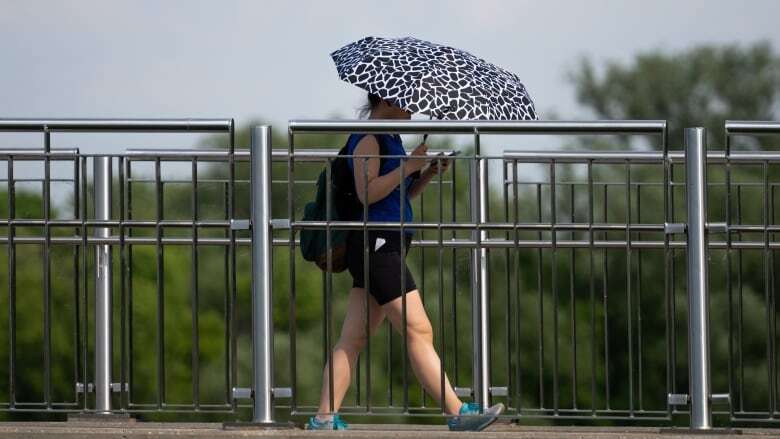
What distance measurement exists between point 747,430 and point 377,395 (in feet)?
106

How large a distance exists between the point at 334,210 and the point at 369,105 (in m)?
0.66

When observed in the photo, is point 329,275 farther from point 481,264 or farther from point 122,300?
point 481,264

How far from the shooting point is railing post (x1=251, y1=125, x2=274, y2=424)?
23.6ft

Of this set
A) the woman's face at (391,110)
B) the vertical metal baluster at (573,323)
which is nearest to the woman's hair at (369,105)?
the woman's face at (391,110)

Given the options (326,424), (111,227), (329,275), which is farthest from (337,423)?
(111,227)

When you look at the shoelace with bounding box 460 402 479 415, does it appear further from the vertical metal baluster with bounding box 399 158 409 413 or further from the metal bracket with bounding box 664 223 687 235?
the metal bracket with bounding box 664 223 687 235

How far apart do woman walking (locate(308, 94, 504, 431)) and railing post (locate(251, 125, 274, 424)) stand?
0.28 metres

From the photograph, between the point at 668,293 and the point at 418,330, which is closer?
the point at 668,293

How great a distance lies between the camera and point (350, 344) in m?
7.56

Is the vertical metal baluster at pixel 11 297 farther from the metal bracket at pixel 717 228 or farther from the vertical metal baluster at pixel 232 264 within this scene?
the metal bracket at pixel 717 228

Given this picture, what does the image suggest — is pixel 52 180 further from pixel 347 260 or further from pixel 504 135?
pixel 504 135

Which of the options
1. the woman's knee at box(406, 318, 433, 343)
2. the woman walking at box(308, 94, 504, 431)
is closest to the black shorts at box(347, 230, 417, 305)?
the woman walking at box(308, 94, 504, 431)

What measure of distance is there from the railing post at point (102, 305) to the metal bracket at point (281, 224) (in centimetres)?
173

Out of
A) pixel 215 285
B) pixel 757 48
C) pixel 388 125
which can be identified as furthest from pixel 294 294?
pixel 757 48
